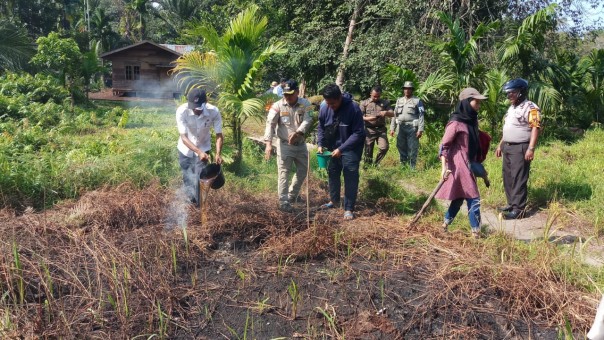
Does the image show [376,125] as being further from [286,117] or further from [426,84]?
[286,117]

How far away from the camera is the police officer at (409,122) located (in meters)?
8.05

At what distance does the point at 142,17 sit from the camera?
39.2m

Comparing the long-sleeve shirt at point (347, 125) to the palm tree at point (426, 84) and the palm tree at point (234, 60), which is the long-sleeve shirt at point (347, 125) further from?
the palm tree at point (426, 84)

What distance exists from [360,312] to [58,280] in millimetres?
2359

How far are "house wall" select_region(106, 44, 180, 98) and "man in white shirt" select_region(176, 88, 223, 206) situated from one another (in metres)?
19.6

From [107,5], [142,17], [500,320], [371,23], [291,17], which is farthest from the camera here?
[107,5]

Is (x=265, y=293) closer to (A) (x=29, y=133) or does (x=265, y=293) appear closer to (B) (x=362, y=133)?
(B) (x=362, y=133)

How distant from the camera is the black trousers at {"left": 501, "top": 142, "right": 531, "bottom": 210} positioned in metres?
5.84

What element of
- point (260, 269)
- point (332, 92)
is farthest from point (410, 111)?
point (260, 269)

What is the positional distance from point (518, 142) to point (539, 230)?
105 centimetres

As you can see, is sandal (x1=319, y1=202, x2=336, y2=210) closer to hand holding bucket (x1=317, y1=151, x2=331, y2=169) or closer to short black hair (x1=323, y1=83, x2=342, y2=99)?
hand holding bucket (x1=317, y1=151, x2=331, y2=169)

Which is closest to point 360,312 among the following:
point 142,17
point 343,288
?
point 343,288

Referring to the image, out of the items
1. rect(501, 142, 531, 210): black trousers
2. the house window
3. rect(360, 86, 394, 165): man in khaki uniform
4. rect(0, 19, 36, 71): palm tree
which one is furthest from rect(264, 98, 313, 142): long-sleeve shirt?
the house window

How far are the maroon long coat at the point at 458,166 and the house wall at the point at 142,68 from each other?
21110mm
